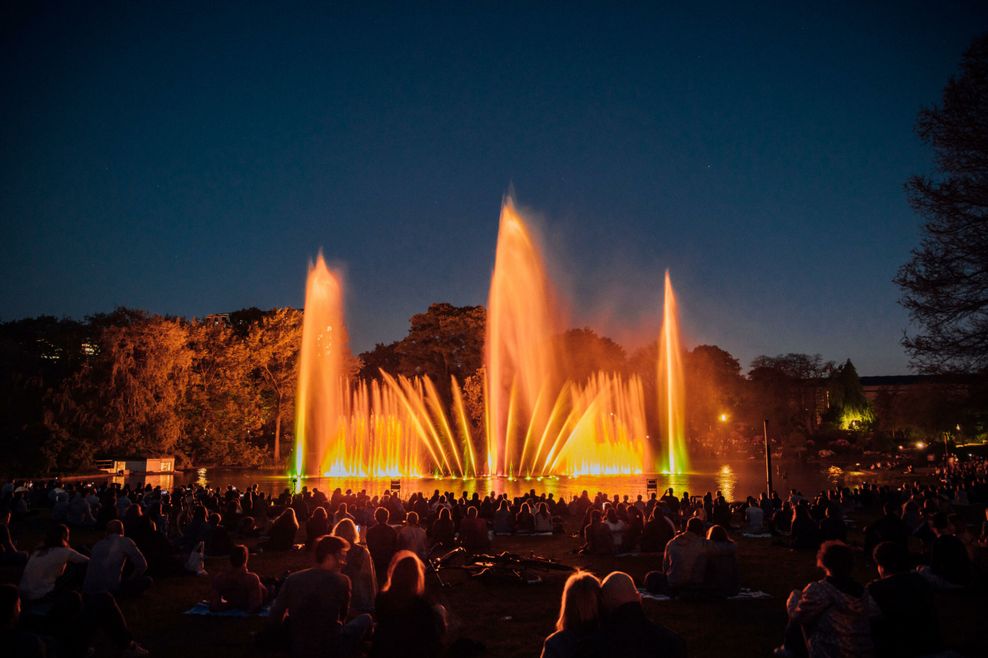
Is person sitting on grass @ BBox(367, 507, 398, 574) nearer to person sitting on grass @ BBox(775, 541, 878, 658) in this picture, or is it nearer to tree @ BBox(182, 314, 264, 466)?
person sitting on grass @ BBox(775, 541, 878, 658)

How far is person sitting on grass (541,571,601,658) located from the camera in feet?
17.7

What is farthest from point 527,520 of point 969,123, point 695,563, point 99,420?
point 99,420

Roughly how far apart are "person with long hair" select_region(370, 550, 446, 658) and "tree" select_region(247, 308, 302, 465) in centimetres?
6743

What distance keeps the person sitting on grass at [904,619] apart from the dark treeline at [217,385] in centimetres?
2365

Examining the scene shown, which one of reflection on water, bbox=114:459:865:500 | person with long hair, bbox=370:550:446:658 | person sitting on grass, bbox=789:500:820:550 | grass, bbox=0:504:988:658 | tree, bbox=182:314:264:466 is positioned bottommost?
reflection on water, bbox=114:459:865:500

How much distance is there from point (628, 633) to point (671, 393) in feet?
233

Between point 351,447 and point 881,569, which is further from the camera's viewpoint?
point 351,447

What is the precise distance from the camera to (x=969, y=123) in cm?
2506

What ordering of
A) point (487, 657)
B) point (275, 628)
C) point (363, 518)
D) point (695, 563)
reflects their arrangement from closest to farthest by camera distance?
point (275, 628) → point (487, 657) → point (695, 563) → point (363, 518)

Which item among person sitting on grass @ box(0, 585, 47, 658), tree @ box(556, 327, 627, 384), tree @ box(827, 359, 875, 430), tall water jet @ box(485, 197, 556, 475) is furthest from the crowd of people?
tree @ box(827, 359, 875, 430)

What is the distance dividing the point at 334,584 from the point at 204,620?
16.3ft

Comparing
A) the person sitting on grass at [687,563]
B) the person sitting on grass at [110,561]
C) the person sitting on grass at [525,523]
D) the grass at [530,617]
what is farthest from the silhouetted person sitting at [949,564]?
the person sitting on grass at [110,561]

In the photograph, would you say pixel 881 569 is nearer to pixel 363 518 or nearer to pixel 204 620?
pixel 204 620

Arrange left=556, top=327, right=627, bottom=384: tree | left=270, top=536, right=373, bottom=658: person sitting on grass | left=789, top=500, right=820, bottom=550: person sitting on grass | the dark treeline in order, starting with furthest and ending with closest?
1. left=556, top=327, right=627, bottom=384: tree
2. the dark treeline
3. left=789, top=500, right=820, bottom=550: person sitting on grass
4. left=270, top=536, right=373, bottom=658: person sitting on grass
